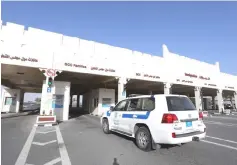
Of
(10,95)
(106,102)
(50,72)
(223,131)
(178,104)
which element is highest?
(50,72)

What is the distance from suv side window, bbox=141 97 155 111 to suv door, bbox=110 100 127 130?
1.30 metres

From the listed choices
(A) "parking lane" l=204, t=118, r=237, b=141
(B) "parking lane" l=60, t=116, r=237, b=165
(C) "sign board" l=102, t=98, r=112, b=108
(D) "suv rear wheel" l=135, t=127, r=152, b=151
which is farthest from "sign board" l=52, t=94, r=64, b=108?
(A) "parking lane" l=204, t=118, r=237, b=141

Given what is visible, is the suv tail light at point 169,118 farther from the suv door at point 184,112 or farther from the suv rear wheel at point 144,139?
the suv rear wheel at point 144,139

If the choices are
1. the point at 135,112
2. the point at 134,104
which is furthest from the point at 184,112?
the point at 134,104

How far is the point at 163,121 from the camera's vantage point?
195 inches

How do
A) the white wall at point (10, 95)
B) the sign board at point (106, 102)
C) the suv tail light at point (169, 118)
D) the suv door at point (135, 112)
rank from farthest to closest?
the white wall at point (10, 95), the sign board at point (106, 102), the suv door at point (135, 112), the suv tail light at point (169, 118)

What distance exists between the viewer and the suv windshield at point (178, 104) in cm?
523

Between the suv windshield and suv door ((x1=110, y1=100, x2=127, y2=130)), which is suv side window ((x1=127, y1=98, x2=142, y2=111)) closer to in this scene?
suv door ((x1=110, y1=100, x2=127, y2=130))

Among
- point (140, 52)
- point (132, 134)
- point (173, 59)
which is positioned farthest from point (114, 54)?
point (132, 134)

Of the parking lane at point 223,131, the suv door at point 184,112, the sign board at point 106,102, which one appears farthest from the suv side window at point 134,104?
the sign board at point 106,102

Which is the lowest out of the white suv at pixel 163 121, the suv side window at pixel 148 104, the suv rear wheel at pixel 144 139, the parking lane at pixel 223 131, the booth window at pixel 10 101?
the parking lane at pixel 223 131

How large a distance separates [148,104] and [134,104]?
2.89 feet

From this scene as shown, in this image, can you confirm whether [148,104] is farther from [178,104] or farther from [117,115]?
[117,115]

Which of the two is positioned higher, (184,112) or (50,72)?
(50,72)
